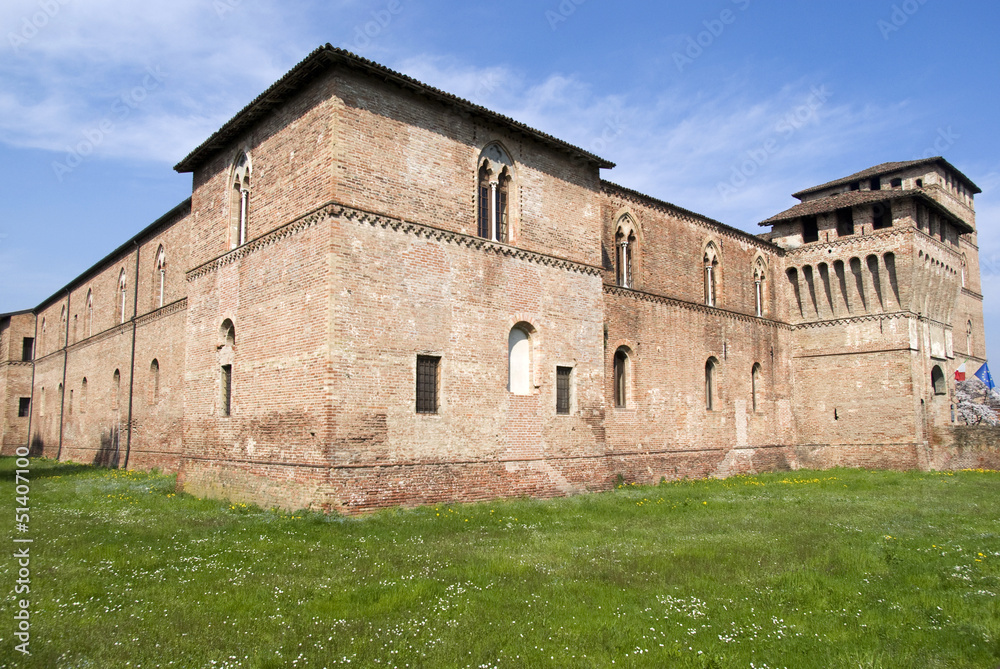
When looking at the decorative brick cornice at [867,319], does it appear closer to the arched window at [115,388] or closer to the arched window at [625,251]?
the arched window at [625,251]

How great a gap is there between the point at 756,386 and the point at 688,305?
4.90 m

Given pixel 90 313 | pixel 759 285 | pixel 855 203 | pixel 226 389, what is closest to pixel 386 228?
pixel 226 389

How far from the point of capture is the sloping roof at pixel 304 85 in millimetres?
13789

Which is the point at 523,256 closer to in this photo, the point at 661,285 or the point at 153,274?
the point at 661,285

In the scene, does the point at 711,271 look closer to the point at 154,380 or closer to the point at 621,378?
the point at 621,378

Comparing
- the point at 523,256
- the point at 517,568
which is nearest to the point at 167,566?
the point at 517,568

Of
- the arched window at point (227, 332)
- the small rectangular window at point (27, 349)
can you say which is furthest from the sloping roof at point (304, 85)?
the small rectangular window at point (27, 349)

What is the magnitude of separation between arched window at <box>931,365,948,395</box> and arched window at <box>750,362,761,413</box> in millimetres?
6836

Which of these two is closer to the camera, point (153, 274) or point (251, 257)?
point (251, 257)

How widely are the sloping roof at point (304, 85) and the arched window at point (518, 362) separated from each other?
4814 mm

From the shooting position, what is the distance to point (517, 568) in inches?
343

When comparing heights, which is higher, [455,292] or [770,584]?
[455,292]

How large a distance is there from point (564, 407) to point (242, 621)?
11.7 metres

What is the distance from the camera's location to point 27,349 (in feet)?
132
